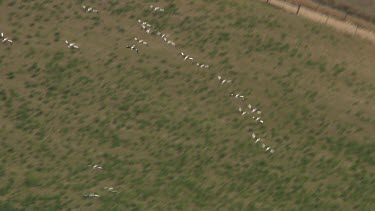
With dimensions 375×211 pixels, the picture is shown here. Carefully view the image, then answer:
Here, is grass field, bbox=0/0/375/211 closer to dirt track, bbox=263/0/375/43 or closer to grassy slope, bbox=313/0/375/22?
dirt track, bbox=263/0/375/43

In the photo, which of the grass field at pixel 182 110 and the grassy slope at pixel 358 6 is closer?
the grass field at pixel 182 110

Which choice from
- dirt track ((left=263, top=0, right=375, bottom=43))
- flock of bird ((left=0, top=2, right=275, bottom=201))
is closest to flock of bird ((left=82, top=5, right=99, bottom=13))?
flock of bird ((left=0, top=2, right=275, bottom=201))

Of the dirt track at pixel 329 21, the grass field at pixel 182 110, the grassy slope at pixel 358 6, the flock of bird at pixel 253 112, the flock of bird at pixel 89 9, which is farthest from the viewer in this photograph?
the grassy slope at pixel 358 6

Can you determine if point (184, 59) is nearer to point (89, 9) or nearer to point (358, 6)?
point (89, 9)

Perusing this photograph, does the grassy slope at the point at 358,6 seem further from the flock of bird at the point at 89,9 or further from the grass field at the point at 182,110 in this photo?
the flock of bird at the point at 89,9

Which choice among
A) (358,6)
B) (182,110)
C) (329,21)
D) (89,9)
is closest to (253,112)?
(182,110)

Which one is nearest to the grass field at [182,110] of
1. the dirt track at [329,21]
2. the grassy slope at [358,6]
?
the dirt track at [329,21]

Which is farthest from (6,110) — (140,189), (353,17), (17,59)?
(353,17)
